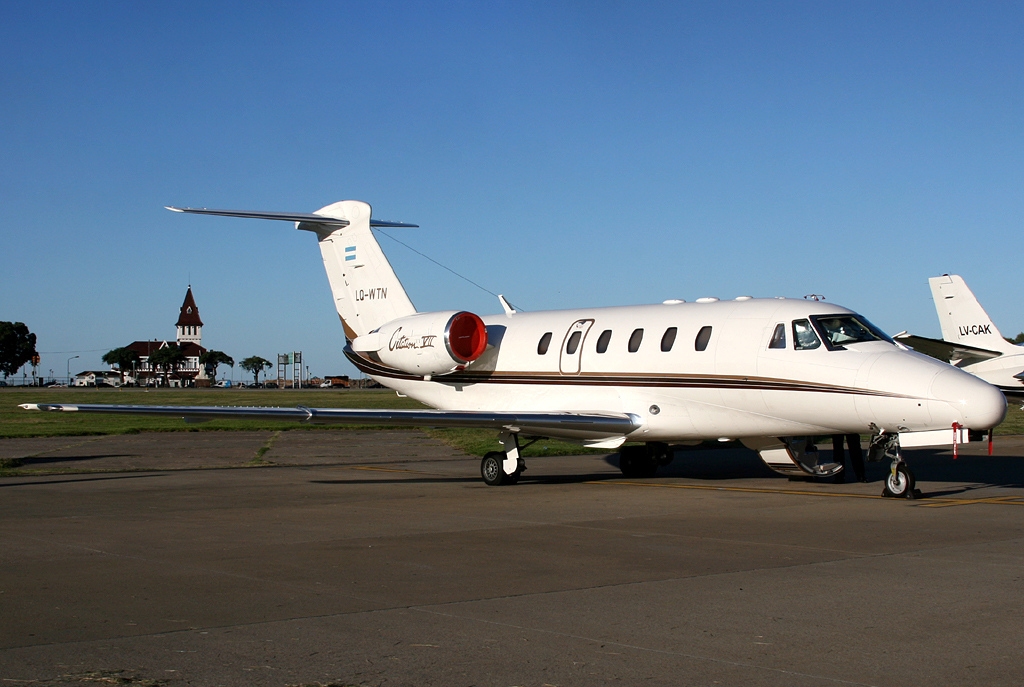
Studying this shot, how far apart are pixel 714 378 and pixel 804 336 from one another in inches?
58.4

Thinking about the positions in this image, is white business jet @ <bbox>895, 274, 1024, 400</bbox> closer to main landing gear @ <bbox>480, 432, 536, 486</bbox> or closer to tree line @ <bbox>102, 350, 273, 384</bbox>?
main landing gear @ <bbox>480, 432, 536, 486</bbox>

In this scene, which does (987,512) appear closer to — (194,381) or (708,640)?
(708,640)

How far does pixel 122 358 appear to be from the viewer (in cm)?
18662

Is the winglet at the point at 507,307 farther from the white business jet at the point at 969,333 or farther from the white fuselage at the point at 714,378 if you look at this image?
the white business jet at the point at 969,333

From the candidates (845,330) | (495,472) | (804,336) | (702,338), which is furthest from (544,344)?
(845,330)

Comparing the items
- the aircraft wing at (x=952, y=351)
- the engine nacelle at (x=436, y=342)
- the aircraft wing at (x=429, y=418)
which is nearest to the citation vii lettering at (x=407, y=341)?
the engine nacelle at (x=436, y=342)

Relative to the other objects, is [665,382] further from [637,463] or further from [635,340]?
[637,463]

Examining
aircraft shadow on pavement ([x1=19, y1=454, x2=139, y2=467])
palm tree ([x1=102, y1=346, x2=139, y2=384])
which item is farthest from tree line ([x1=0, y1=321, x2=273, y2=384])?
aircraft shadow on pavement ([x1=19, y1=454, x2=139, y2=467])

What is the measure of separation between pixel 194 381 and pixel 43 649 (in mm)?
187408

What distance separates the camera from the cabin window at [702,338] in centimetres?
1568

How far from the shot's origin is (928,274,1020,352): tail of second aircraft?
39281mm

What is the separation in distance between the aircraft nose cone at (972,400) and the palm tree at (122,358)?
187 m

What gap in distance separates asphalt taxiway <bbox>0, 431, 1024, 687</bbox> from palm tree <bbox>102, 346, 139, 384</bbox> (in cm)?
18305

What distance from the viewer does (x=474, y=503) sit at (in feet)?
46.9
